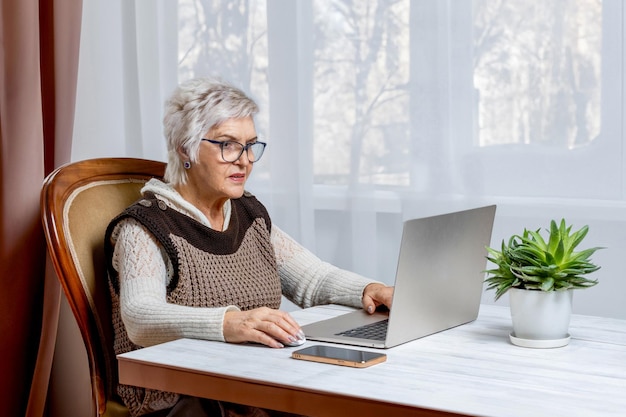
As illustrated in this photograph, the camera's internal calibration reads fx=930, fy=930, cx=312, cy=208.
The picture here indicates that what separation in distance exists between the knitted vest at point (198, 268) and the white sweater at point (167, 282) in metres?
0.03

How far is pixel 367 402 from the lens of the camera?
1305 millimetres

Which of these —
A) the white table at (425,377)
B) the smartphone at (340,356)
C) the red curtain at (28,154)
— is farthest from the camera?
the red curtain at (28,154)

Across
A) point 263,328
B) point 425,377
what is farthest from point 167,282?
point 425,377

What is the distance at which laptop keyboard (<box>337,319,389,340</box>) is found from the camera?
5.54 ft

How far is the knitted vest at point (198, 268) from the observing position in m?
1.95

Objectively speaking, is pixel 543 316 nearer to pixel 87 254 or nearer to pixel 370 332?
pixel 370 332

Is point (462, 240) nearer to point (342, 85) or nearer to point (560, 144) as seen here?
point (560, 144)

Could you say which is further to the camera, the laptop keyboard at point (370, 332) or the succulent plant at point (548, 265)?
the laptop keyboard at point (370, 332)

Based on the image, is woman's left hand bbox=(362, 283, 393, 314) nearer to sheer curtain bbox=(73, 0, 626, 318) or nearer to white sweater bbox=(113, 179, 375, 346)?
white sweater bbox=(113, 179, 375, 346)

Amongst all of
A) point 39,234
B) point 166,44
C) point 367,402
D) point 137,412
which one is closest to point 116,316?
point 137,412

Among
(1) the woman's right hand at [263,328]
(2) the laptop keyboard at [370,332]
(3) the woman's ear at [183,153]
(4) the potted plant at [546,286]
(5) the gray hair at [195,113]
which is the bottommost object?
(2) the laptop keyboard at [370,332]

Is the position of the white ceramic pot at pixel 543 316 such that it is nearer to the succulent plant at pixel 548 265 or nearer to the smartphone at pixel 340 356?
the succulent plant at pixel 548 265

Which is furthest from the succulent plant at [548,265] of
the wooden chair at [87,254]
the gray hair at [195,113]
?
the wooden chair at [87,254]

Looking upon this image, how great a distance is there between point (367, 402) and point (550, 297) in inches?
17.8
